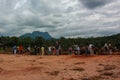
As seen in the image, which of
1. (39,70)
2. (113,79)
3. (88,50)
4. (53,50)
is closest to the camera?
(113,79)

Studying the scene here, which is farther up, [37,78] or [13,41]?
[13,41]

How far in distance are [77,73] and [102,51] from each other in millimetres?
13905

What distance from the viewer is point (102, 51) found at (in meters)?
29.5

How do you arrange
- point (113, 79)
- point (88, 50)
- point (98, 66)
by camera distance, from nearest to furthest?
point (113, 79), point (98, 66), point (88, 50)

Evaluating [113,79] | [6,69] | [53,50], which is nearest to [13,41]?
[53,50]

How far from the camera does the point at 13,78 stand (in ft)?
49.3

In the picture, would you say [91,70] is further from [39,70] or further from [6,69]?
[6,69]

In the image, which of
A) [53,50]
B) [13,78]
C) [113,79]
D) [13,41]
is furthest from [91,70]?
[13,41]

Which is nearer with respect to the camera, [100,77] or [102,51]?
[100,77]

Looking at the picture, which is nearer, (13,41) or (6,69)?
(6,69)

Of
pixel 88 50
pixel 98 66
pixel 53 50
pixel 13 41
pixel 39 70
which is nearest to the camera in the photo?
pixel 39 70

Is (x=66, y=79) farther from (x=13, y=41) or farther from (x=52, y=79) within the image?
(x=13, y=41)

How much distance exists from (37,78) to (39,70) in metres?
2.27

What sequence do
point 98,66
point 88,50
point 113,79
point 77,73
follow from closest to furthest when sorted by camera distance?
point 113,79 → point 77,73 → point 98,66 → point 88,50
